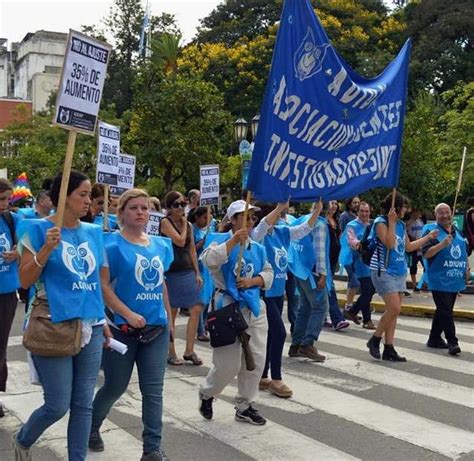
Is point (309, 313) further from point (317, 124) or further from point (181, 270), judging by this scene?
point (317, 124)

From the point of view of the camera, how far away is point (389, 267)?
27.0 ft

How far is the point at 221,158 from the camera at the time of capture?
89.9ft

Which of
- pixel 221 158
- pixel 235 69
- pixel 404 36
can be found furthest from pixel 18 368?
pixel 404 36

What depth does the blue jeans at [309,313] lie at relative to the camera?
8.31 m

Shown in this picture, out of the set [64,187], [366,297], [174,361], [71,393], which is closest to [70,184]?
[64,187]

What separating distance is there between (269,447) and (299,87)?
9.42 feet

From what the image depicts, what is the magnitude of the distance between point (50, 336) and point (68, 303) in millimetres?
207

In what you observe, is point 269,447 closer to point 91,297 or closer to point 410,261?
point 91,297

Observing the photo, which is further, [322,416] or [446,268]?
[446,268]

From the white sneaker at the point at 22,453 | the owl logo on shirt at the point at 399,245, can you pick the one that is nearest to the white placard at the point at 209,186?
the owl logo on shirt at the point at 399,245

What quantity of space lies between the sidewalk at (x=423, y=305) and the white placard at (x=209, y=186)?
3792 millimetres

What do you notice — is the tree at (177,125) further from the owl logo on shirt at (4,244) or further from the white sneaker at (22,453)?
the white sneaker at (22,453)

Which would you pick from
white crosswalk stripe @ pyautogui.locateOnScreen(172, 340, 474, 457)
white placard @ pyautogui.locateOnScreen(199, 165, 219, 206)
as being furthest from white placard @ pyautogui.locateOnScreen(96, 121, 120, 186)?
white crosswalk stripe @ pyautogui.locateOnScreen(172, 340, 474, 457)

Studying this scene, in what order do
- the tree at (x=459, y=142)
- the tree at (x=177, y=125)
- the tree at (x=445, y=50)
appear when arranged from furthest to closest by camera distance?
the tree at (x=445, y=50) < the tree at (x=459, y=142) < the tree at (x=177, y=125)
